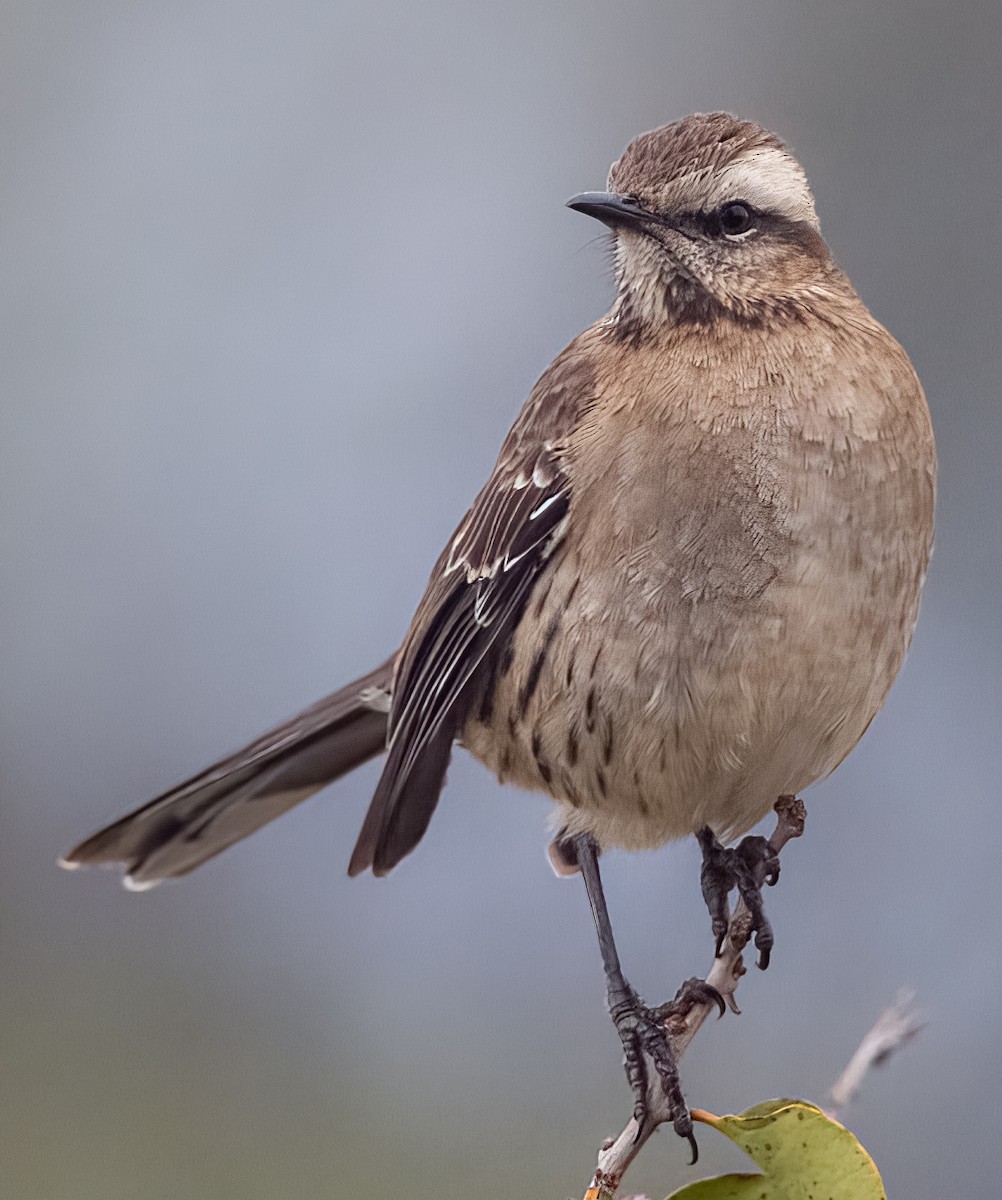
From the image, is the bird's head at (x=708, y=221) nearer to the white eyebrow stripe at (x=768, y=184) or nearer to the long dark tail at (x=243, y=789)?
the white eyebrow stripe at (x=768, y=184)

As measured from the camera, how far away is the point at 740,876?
4.49m

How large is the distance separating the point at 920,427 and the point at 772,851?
1147 millimetres

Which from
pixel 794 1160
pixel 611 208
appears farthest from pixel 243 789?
pixel 794 1160

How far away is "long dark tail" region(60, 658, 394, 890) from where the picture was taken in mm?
5711

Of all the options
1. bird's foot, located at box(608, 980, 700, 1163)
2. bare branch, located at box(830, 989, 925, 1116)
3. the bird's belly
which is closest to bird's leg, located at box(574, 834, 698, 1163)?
bird's foot, located at box(608, 980, 700, 1163)

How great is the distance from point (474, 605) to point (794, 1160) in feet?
7.04

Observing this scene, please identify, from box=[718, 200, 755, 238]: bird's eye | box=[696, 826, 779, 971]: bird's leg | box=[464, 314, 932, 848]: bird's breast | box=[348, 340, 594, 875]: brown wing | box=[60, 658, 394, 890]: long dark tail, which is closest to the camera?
box=[464, 314, 932, 848]: bird's breast

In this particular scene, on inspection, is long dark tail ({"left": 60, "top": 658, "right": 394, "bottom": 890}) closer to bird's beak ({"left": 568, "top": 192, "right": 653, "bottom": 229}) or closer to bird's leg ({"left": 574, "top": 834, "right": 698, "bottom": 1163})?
bird's leg ({"left": 574, "top": 834, "right": 698, "bottom": 1163})

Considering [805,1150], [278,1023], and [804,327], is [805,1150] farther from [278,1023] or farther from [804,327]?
[278,1023]

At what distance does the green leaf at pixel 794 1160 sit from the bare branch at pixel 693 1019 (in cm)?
16

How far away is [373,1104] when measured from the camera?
732 centimetres

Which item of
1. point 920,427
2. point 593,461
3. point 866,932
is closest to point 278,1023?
point 866,932

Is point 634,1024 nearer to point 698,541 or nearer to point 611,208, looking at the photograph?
point 698,541

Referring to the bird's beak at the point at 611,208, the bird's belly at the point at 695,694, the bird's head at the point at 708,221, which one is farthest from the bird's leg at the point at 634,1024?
the bird's beak at the point at 611,208
